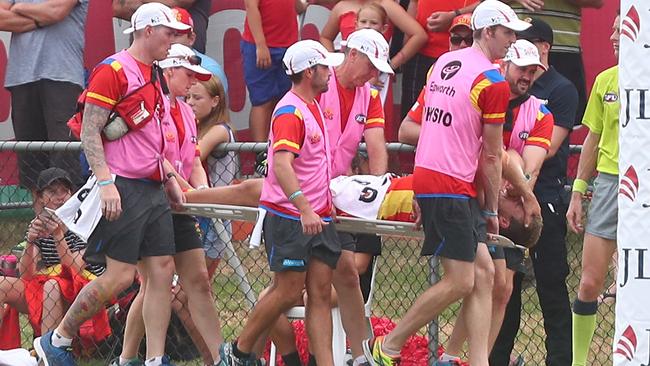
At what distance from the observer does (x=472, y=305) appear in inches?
318

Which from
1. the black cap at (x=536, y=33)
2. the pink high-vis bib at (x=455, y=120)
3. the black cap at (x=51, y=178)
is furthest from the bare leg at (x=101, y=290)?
the black cap at (x=536, y=33)

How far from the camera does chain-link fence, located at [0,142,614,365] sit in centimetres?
919

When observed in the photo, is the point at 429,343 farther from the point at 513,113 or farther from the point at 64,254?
the point at 64,254

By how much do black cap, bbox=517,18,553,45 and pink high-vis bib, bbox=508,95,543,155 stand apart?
2.45ft

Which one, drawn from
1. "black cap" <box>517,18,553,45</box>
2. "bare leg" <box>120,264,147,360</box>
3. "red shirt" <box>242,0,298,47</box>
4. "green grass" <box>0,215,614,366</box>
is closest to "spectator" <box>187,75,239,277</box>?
"green grass" <box>0,215,614,366</box>

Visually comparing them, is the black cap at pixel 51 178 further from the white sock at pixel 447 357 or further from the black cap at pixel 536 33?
the black cap at pixel 536 33

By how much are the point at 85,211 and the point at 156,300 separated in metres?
0.67

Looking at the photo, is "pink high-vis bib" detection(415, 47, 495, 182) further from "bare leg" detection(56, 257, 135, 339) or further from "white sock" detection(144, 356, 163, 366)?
"white sock" detection(144, 356, 163, 366)

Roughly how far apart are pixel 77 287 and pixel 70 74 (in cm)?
211

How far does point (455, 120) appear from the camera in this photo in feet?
25.6

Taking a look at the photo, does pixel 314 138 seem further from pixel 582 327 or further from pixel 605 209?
pixel 582 327

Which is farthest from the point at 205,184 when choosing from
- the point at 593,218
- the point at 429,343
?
the point at 593,218

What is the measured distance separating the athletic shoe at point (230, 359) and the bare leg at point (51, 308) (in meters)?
1.30

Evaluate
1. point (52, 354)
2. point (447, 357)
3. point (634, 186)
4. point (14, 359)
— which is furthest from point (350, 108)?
point (14, 359)
